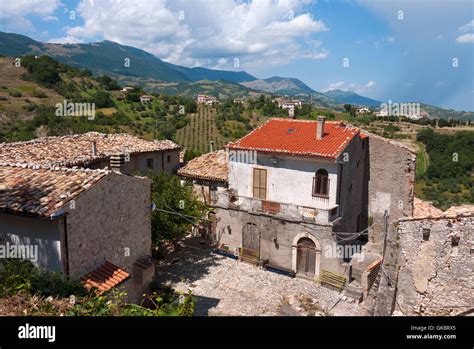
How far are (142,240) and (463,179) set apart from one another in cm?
5380

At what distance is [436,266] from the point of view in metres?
10.5

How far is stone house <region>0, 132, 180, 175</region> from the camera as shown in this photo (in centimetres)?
1802

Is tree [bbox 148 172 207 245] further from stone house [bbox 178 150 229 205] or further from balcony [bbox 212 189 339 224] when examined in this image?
stone house [bbox 178 150 229 205]

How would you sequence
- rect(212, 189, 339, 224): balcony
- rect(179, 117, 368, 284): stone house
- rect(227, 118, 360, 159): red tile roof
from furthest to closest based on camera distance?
rect(227, 118, 360, 159): red tile roof → rect(179, 117, 368, 284): stone house → rect(212, 189, 339, 224): balcony

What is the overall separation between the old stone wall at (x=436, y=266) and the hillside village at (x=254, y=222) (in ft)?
0.09

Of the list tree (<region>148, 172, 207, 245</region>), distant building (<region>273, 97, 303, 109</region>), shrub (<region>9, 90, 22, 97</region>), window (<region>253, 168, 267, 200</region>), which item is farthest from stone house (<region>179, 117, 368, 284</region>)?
distant building (<region>273, 97, 303, 109</region>)

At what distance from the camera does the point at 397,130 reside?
233 feet

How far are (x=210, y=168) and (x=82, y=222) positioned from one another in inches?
544

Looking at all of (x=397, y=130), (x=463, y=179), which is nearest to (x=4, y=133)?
(x=463, y=179)

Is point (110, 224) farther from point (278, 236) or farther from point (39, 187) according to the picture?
point (278, 236)

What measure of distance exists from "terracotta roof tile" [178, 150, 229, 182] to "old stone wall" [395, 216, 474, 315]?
12869 millimetres
